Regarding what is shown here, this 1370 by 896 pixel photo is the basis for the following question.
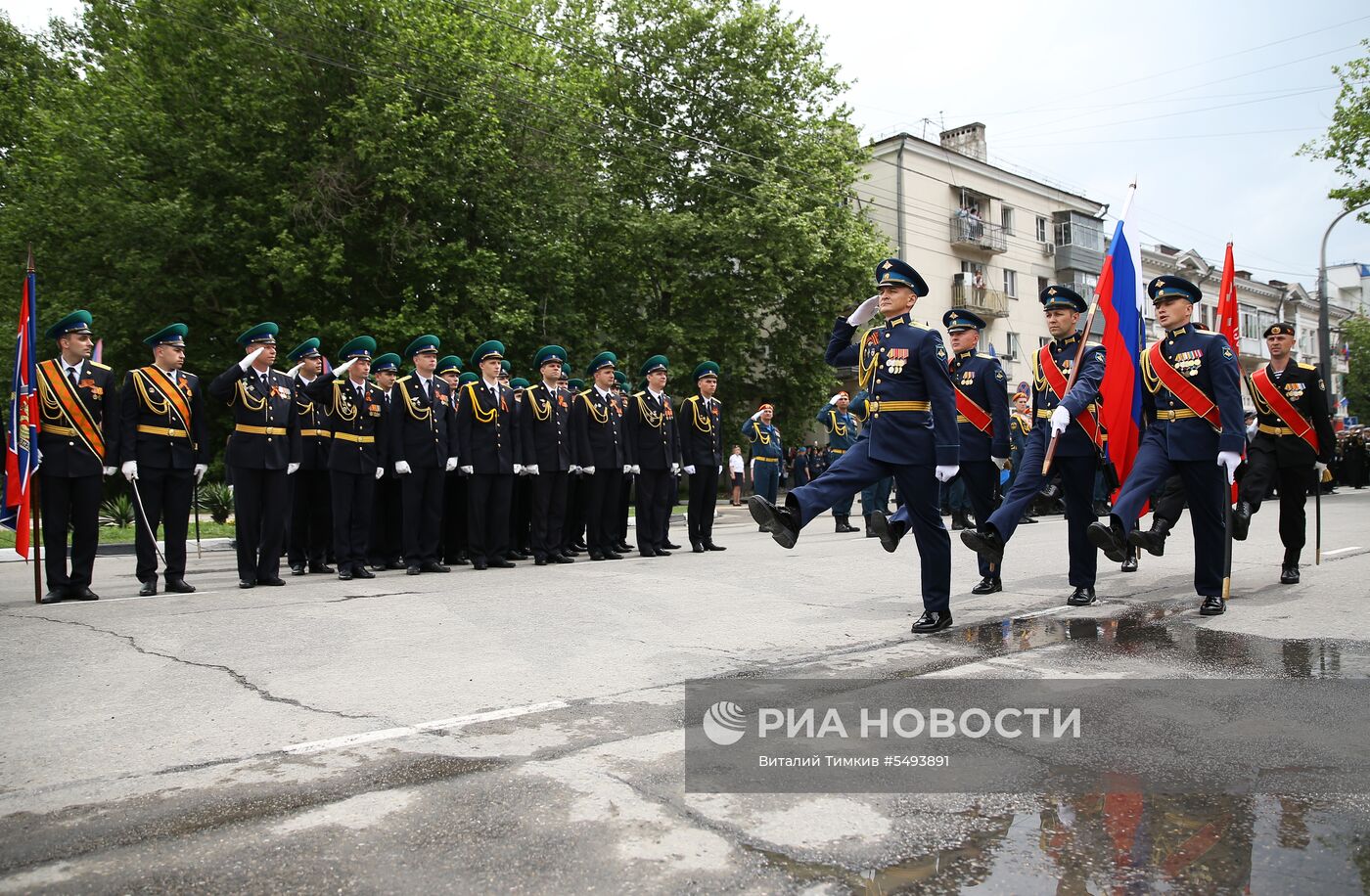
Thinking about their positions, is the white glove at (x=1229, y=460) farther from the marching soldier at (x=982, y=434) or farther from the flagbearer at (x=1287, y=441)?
the flagbearer at (x=1287, y=441)

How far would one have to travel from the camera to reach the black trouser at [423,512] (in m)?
10.7

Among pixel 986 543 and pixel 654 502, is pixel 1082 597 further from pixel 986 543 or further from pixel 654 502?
pixel 654 502

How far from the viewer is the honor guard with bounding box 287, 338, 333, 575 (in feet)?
35.7

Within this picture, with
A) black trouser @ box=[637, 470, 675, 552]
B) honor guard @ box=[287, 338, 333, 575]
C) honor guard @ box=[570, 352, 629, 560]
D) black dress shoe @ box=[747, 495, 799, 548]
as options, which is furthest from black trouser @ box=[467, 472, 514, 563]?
black dress shoe @ box=[747, 495, 799, 548]

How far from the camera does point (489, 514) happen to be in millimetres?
11461

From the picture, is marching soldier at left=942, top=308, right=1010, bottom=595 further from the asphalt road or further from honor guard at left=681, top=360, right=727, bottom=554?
honor guard at left=681, top=360, right=727, bottom=554

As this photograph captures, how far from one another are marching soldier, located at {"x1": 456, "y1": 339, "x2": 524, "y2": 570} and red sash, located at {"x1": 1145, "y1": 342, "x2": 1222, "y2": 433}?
633cm

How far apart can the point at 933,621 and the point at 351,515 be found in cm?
618

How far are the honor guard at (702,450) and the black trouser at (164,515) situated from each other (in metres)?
5.48

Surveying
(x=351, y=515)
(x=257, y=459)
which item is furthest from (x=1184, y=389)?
(x=257, y=459)

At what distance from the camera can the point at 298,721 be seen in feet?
15.1

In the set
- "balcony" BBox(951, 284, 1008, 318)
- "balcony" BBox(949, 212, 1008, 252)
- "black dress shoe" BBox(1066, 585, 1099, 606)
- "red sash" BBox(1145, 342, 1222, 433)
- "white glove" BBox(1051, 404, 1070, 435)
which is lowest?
"black dress shoe" BBox(1066, 585, 1099, 606)

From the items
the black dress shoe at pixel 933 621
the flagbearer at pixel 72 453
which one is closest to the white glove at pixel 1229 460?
the black dress shoe at pixel 933 621

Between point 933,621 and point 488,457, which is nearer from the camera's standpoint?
point 933,621
